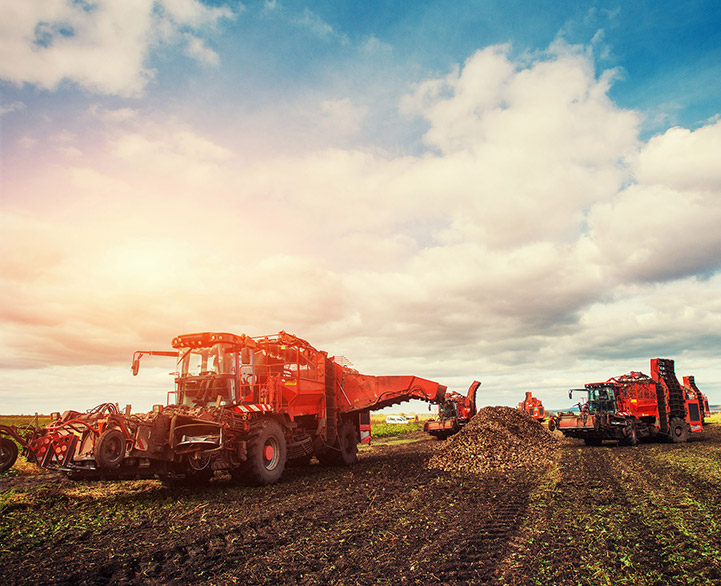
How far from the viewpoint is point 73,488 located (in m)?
11.7

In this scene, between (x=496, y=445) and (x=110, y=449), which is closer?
(x=110, y=449)

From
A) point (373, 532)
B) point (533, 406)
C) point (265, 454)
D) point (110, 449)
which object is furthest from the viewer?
point (533, 406)

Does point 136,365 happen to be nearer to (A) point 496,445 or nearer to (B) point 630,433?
(A) point 496,445

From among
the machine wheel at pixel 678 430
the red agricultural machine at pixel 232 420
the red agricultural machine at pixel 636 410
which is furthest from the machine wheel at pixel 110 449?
the machine wheel at pixel 678 430

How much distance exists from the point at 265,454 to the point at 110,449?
11.5 ft

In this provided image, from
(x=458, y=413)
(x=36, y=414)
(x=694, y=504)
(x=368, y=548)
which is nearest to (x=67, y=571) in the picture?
(x=368, y=548)

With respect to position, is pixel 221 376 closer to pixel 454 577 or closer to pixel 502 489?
pixel 502 489

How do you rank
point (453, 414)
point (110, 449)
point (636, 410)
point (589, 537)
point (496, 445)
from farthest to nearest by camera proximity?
point (453, 414) → point (636, 410) → point (496, 445) → point (110, 449) → point (589, 537)

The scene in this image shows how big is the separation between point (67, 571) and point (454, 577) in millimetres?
4256

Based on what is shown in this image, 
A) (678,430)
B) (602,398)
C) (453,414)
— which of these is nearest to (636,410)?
→ (602,398)

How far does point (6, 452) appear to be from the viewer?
31.3ft

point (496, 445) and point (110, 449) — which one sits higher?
point (110, 449)

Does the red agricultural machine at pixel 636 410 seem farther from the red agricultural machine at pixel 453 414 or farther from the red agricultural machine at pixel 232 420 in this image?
the red agricultural machine at pixel 232 420

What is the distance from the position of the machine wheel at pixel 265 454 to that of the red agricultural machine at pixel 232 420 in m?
0.02
